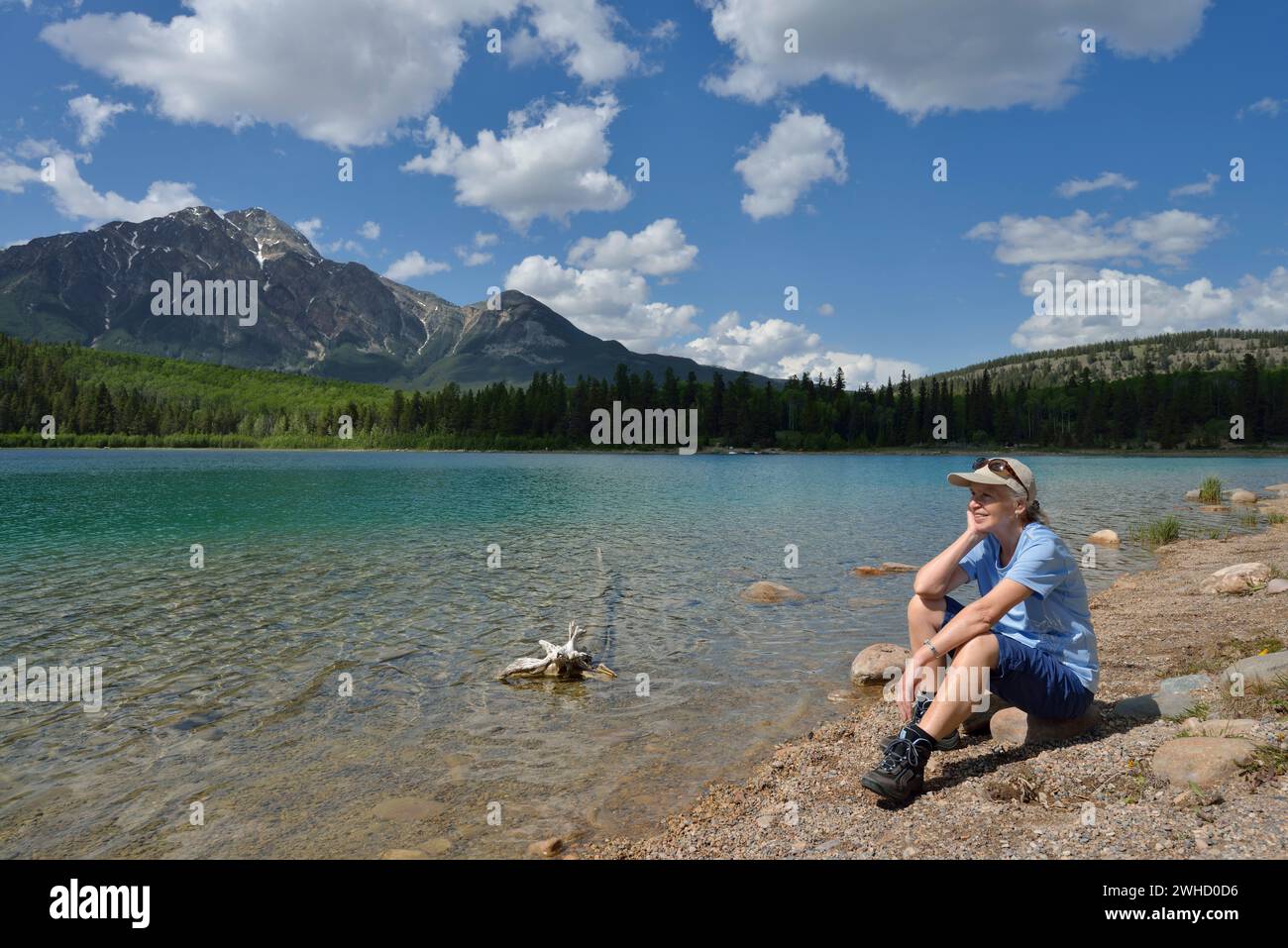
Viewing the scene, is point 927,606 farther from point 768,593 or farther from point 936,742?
point 768,593

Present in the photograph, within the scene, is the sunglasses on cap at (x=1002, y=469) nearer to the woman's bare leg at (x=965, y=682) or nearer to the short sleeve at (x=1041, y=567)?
the short sleeve at (x=1041, y=567)

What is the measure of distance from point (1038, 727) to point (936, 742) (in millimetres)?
1370

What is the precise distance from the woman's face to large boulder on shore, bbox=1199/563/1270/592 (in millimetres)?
13271

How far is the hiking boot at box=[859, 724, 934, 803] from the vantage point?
6.43m

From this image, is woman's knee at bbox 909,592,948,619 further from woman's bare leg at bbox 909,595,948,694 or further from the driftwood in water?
the driftwood in water

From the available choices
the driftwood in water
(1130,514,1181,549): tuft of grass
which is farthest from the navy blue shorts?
(1130,514,1181,549): tuft of grass

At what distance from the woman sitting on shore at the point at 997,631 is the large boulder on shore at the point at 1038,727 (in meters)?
0.17

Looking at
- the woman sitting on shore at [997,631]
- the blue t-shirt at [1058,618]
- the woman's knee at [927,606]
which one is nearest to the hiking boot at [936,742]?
the woman sitting on shore at [997,631]

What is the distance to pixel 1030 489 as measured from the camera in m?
7.02

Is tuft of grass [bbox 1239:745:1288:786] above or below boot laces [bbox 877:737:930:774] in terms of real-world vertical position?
above

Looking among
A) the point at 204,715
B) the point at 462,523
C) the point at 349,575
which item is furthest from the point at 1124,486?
the point at 204,715

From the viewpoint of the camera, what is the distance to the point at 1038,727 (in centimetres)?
721

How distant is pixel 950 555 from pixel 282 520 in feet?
127

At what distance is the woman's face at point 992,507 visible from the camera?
7.07m
